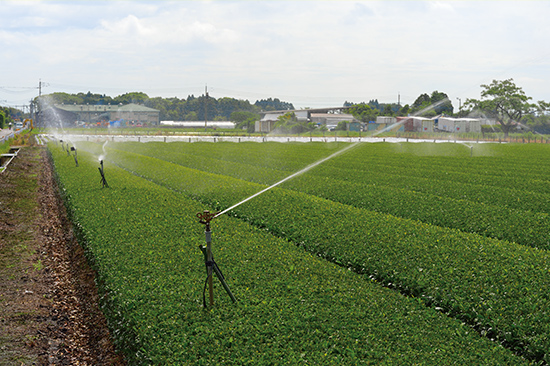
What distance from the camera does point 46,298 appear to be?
28.7 feet

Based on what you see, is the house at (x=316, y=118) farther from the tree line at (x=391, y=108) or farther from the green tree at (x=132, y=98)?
the green tree at (x=132, y=98)

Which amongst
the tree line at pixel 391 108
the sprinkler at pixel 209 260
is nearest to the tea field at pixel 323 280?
the sprinkler at pixel 209 260

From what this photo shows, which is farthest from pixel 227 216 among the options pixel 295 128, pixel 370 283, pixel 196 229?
pixel 295 128

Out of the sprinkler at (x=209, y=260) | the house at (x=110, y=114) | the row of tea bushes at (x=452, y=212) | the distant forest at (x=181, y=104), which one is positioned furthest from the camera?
the distant forest at (x=181, y=104)

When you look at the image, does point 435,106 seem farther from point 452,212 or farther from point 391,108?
point 452,212

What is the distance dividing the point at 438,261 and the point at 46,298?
24.5 feet

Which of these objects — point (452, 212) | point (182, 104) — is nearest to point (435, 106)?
point (182, 104)

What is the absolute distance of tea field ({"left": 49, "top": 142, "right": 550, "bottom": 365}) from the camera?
6.04m

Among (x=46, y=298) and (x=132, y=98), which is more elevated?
(x=132, y=98)

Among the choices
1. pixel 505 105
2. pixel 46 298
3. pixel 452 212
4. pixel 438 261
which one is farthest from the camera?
pixel 505 105

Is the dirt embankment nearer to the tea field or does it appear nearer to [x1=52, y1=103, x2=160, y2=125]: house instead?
the tea field

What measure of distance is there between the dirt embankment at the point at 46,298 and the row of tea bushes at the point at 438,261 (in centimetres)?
465

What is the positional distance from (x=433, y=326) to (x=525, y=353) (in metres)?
1.17

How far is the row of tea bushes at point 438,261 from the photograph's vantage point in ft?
22.6
